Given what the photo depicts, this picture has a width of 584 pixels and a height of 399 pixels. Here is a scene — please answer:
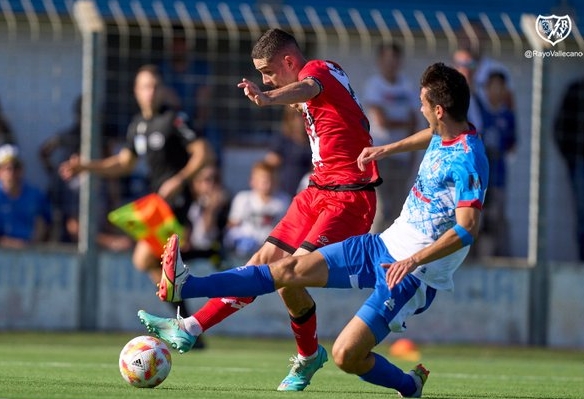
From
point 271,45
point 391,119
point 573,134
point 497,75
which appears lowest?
point 573,134

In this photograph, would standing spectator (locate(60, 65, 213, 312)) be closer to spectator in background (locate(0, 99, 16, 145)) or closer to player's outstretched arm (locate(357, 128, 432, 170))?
spectator in background (locate(0, 99, 16, 145))

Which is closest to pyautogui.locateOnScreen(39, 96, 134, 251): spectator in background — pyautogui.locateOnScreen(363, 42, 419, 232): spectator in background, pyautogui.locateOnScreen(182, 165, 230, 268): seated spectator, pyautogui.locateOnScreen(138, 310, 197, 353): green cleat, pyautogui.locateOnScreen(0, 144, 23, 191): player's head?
pyautogui.locateOnScreen(0, 144, 23, 191): player's head

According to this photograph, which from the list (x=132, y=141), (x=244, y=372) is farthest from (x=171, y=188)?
(x=244, y=372)

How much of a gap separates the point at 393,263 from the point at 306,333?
1.43 m

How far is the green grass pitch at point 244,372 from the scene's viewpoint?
7.64m

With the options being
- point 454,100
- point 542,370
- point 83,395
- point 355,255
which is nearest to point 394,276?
point 355,255

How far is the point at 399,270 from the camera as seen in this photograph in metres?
7.08

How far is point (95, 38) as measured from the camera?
13969 millimetres

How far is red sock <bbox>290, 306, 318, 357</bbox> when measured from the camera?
8492 mm

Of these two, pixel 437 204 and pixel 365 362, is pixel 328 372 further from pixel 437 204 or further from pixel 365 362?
pixel 437 204

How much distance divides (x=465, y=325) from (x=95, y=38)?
4841mm

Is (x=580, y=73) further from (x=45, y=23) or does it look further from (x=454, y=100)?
(x=454, y=100)

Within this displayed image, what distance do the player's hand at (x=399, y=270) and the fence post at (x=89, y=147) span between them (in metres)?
7.18

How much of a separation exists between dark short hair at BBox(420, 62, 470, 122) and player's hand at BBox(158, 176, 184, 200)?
5.20 m
